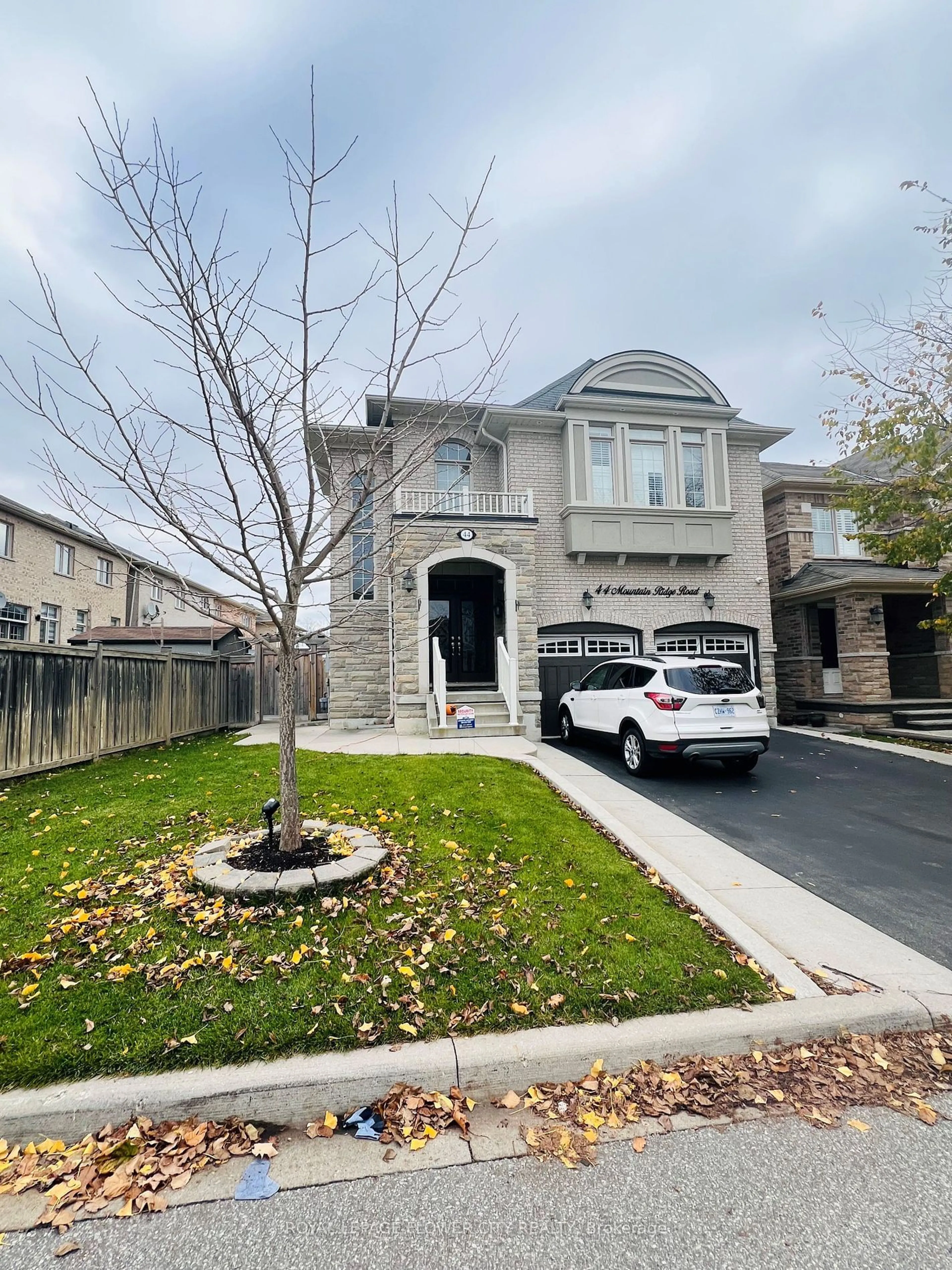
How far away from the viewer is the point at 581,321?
6703mm

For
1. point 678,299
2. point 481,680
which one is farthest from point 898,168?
point 481,680

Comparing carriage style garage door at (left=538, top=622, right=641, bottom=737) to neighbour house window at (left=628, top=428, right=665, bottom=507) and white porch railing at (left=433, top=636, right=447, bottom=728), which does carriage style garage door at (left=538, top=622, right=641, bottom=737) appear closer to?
white porch railing at (left=433, top=636, right=447, bottom=728)

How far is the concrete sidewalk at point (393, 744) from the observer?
9.07 m

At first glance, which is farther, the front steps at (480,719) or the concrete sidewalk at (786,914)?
the front steps at (480,719)

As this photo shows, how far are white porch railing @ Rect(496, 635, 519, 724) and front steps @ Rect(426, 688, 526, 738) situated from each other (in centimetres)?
11

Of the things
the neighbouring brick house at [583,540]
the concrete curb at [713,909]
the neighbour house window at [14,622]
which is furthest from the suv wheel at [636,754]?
the neighbour house window at [14,622]

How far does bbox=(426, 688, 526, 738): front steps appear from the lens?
1075 cm

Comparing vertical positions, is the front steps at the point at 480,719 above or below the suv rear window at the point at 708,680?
below

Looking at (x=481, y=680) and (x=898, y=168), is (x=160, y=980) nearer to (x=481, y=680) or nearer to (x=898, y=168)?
(x=481, y=680)

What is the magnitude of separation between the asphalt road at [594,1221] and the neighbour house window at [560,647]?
10995mm

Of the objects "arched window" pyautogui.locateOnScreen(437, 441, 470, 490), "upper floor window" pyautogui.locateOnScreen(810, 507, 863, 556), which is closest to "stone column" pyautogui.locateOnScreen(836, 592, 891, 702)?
"upper floor window" pyautogui.locateOnScreen(810, 507, 863, 556)

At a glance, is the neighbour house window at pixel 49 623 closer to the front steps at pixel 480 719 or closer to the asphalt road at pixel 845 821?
the front steps at pixel 480 719

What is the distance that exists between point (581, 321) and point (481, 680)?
28.2 feet

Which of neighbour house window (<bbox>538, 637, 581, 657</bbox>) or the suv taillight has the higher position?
neighbour house window (<bbox>538, 637, 581, 657</bbox>)
